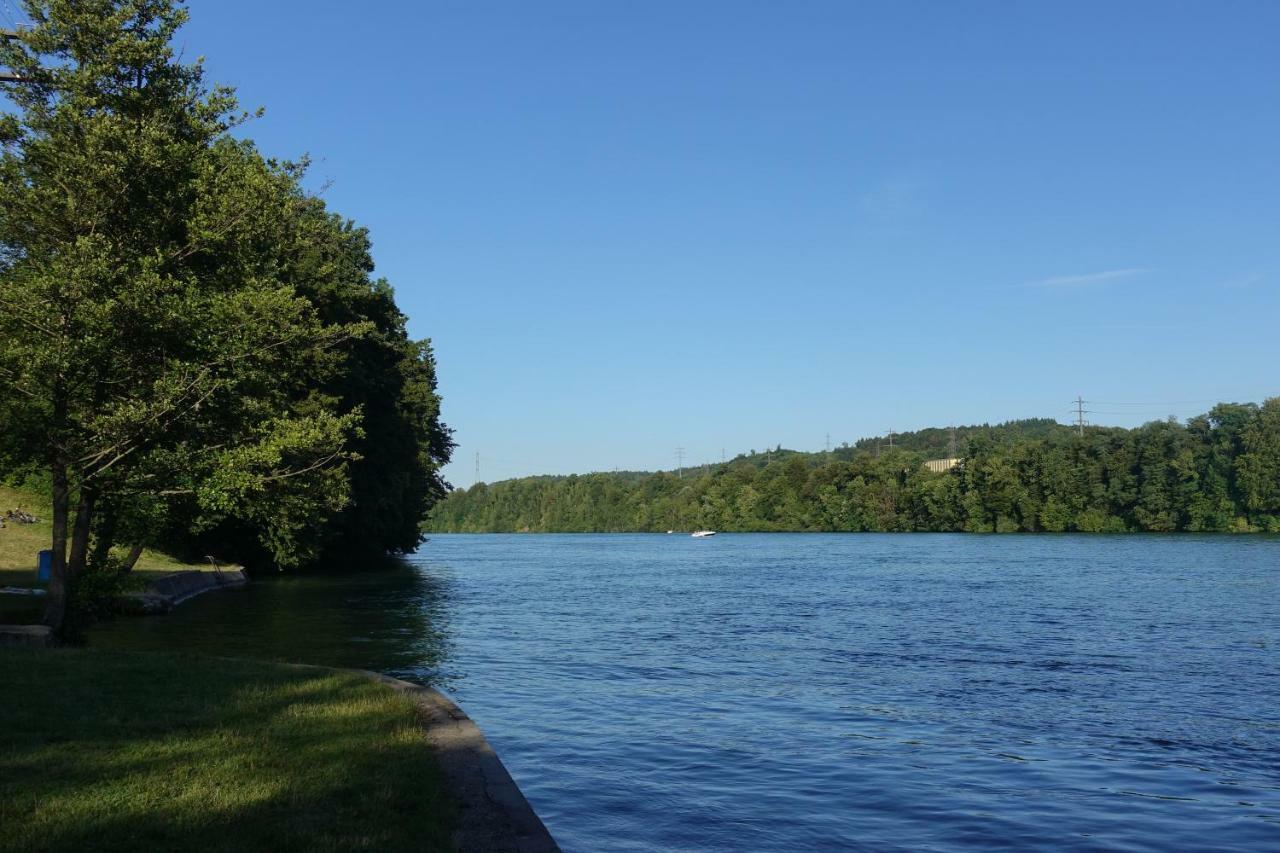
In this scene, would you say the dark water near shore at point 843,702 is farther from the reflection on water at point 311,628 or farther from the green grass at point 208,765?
the green grass at point 208,765

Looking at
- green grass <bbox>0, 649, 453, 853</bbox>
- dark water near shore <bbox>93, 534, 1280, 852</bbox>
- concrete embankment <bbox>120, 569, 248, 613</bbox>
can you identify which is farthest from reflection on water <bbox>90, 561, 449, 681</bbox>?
green grass <bbox>0, 649, 453, 853</bbox>

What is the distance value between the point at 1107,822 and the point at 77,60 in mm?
23122

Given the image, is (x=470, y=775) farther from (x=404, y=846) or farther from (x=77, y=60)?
(x=77, y=60)

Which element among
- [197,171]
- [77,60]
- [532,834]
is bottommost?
[532,834]

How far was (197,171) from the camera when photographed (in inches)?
899

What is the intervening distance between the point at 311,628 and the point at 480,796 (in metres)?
21.9

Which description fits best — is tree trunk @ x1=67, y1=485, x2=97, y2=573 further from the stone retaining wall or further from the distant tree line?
the stone retaining wall

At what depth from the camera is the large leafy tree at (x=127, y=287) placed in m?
19.7

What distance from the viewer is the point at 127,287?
19.9 meters

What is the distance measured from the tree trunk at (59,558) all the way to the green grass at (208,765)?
646 centimetres

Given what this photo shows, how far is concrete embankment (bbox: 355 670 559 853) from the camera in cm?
834

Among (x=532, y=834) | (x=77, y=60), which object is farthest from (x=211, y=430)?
(x=532, y=834)

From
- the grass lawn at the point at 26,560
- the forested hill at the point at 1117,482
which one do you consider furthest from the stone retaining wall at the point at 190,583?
the forested hill at the point at 1117,482

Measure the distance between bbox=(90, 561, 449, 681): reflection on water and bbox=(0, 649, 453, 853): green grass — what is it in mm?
8058
